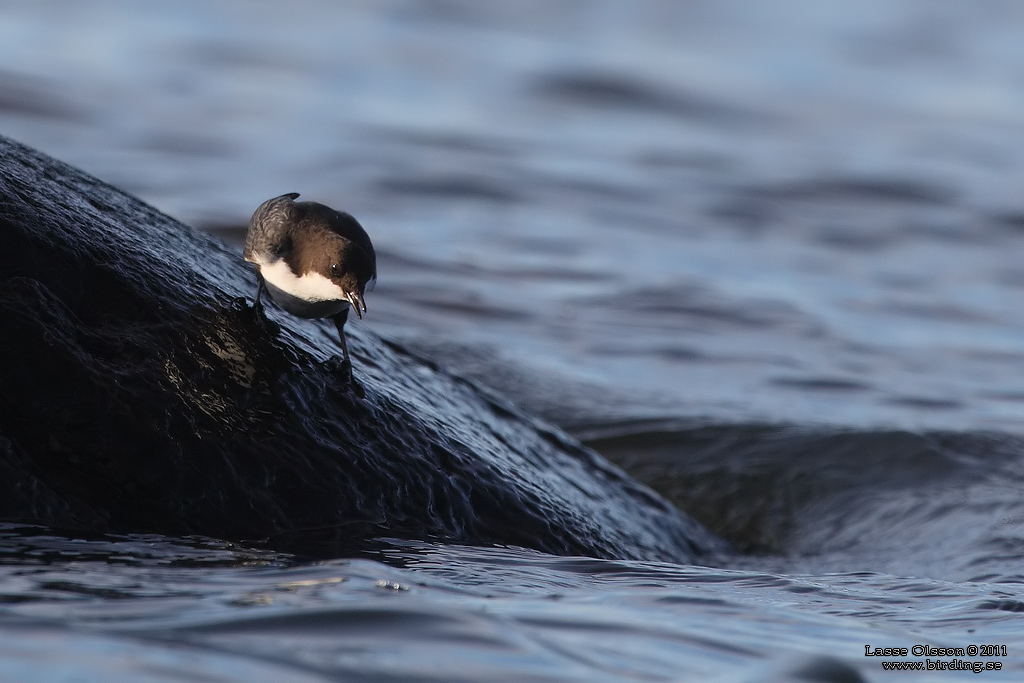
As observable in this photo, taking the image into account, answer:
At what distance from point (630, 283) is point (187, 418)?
657 cm

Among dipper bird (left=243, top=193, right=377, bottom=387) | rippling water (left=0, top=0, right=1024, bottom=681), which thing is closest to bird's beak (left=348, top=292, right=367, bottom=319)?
dipper bird (left=243, top=193, right=377, bottom=387)

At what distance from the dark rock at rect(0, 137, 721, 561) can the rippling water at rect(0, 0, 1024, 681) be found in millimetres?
175

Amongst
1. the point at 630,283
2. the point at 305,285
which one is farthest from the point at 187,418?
the point at 630,283

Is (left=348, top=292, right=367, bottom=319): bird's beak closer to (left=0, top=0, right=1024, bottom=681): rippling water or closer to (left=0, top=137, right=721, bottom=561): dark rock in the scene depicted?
(left=0, top=137, right=721, bottom=561): dark rock

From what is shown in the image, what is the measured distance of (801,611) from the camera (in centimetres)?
329

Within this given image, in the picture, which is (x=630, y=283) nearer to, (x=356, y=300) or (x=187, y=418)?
(x=356, y=300)

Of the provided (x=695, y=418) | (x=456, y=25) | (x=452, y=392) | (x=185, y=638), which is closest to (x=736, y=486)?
(x=695, y=418)

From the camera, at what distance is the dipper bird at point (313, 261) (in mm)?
3666

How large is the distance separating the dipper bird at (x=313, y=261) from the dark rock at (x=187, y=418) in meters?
0.15

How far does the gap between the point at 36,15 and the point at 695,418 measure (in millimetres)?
13241

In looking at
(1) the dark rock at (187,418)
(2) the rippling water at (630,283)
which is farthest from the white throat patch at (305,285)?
(2) the rippling water at (630,283)

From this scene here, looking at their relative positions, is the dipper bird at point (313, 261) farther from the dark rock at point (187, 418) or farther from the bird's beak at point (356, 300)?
the dark rock at point (187, 418)

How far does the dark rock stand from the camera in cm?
322

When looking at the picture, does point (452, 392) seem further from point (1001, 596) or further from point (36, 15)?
point (36, 15)
